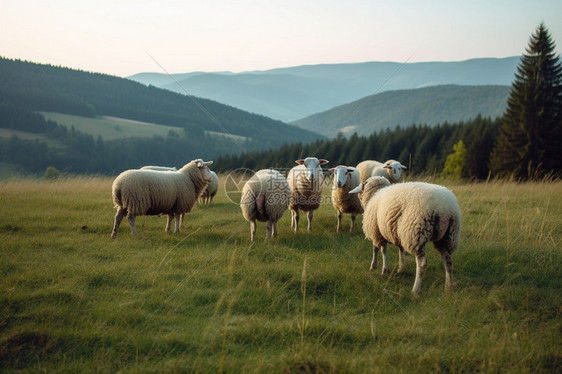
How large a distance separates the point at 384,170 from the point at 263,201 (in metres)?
5.80

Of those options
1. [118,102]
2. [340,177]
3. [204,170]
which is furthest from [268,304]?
[118,102]

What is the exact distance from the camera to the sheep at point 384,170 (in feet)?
38.1

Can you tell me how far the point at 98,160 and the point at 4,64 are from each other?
56204 millimetres

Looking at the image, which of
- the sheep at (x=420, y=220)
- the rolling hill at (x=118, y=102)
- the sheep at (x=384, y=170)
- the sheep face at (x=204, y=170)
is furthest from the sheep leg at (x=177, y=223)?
the rolling hill at (x=118, y=102)

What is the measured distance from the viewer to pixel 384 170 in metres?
12.9

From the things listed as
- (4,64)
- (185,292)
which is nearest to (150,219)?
(185,292)

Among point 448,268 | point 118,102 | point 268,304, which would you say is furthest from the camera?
point 118,102

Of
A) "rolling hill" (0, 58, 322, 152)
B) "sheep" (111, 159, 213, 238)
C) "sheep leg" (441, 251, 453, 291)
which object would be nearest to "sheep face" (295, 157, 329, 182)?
"sheep" (111, 159, 213, 238)

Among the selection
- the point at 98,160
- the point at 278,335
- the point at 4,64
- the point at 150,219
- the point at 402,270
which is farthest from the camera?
the point at 4,64

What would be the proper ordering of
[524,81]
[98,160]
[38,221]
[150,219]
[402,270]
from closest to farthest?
[402,270] → [38,221] → [150,219] → [524,81] → [98,160]

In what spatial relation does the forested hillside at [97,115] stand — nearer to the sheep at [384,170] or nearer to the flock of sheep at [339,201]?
the sheep at [384,170]

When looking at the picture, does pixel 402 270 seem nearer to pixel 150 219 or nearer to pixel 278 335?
pixel 278 335

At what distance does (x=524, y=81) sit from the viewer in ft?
119

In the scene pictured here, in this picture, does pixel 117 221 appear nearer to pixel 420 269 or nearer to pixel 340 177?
pixel 340 177
